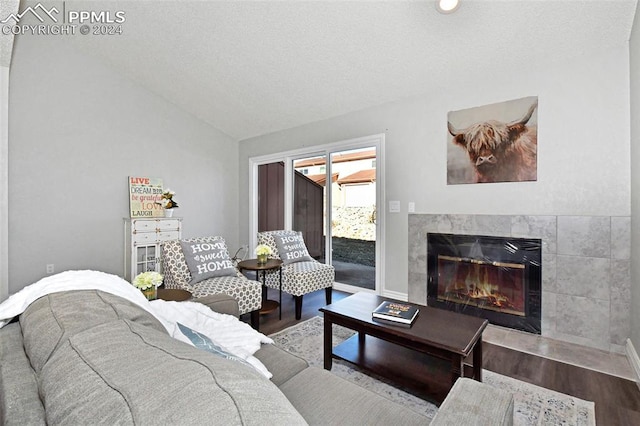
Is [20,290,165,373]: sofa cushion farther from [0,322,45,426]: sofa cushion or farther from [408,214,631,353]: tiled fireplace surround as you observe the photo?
[408,214,631,353]: tiled fireplace surround

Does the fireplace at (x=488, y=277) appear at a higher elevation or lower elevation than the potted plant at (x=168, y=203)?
lower

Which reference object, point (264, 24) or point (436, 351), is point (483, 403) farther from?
point (264, 24)

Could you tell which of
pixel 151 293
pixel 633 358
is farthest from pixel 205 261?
pixel 633 358

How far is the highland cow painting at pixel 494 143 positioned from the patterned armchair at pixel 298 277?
5.82 feet

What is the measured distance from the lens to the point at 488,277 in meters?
3.06

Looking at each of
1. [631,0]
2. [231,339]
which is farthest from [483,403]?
[631,0]

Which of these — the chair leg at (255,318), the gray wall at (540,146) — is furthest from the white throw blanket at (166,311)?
the gray wall at (540,146)

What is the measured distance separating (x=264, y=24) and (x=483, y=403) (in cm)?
335

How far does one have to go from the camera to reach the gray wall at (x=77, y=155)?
356 centimetres

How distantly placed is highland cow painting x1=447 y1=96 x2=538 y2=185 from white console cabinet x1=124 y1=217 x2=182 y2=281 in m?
3.85

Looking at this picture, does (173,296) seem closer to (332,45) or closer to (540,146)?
(332,45)

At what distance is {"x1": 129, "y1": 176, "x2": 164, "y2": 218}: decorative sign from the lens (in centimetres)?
437

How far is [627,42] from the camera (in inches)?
95.5

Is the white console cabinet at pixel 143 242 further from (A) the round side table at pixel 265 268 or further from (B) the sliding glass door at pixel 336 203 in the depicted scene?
(B) the sliding glass door at pixel 336 203
